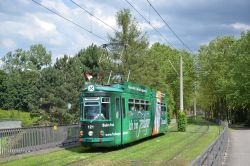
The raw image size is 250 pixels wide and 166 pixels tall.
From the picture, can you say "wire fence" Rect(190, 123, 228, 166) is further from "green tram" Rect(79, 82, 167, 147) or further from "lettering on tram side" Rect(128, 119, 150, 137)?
→ "lettering on tram side" Rect(128, 119, 150, 137)

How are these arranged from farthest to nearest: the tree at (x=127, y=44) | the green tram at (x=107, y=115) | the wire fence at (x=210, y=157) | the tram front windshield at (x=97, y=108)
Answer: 1. the tree at (x=127, y=44)
2. the tram front windshield at (x=97, y=108)
3. the green tram at (x=107, y=115)
4. the wire fence at (x=210, y=157)

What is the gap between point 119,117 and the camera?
21578 mm

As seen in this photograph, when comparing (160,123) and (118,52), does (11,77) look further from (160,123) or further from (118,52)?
(160,123)

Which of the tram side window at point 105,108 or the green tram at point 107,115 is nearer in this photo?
the green tram at point 107,115

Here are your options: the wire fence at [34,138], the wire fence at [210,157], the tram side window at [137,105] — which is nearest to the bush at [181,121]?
the wire fence at [34,138]

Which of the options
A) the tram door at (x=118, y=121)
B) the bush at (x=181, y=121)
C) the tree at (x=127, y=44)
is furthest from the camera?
the tree at (x=127, y=44)

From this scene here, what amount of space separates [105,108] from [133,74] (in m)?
33.7

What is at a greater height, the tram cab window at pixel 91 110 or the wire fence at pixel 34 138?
the tram cab window at pixel 91 110

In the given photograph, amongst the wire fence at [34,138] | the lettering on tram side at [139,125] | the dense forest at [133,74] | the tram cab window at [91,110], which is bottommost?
the wire fence at [34,138]

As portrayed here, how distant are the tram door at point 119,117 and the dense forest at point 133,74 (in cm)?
1710

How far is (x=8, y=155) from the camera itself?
19.1 m

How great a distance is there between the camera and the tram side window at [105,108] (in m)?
21.0

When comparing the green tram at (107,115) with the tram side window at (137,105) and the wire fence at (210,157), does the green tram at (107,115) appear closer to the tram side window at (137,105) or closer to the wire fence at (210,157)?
the tram side window at (137,105)

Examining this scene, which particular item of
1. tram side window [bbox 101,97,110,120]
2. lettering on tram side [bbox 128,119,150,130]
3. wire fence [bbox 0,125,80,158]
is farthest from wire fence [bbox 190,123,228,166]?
wire fence [bbox 0,125,80,158]
